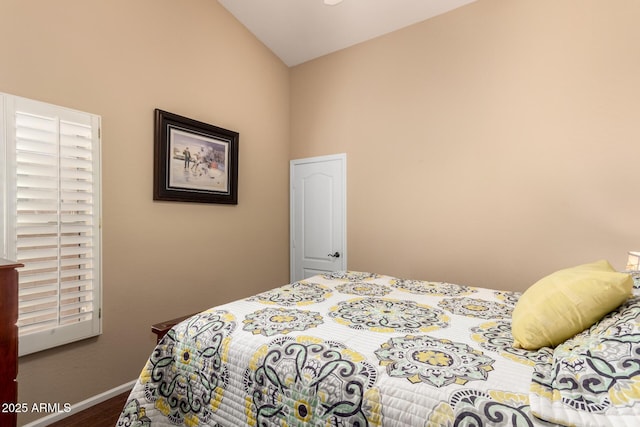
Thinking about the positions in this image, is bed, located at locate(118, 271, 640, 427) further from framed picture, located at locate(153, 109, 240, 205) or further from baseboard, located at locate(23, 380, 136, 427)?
framed picture, located at locate(153, 109, 240, 205)

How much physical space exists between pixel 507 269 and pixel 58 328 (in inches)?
131

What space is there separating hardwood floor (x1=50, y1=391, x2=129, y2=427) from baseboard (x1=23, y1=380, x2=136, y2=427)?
0.02 meters

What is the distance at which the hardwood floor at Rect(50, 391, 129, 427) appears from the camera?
6.42 ft

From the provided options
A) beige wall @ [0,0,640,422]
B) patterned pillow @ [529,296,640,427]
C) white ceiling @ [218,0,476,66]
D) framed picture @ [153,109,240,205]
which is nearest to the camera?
patterned pillow @ [529,296,640,427]

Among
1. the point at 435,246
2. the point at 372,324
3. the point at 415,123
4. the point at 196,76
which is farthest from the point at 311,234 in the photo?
the point at 372,324

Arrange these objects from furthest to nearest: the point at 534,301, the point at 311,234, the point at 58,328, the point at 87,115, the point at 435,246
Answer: the point at 311,234
the point at 435,246
the point at 87,115
the point at 58,328
the point at 534,301

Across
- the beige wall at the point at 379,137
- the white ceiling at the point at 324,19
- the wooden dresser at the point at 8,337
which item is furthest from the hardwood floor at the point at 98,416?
the white ceiling at the point at 324,19

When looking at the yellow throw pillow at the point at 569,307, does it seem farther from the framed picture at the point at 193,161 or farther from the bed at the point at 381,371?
the framed picture at the point at 193,161

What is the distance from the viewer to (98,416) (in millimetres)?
2041

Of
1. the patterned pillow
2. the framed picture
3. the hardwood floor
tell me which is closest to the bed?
the patterned pillow

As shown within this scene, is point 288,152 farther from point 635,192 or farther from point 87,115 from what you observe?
point 635,192

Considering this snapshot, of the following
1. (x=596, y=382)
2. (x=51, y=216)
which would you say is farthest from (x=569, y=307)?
(x=51, y=216)

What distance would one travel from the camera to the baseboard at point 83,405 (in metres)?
1.90

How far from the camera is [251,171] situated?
3420 millimetres
